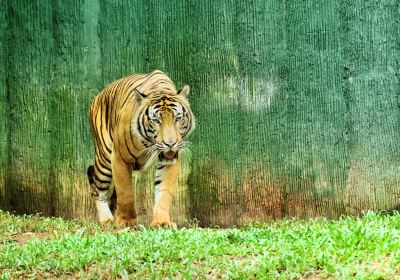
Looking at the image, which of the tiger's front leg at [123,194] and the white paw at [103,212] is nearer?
the tiger's front leg at [123,194]

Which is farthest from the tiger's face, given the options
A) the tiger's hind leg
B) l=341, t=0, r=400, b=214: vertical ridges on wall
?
l=341, t=0, r=400, b=214: vertical ridges on wall

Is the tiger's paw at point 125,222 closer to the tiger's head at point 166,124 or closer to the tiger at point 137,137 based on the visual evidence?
the tiger at point 137,137

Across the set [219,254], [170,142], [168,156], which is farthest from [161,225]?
[219,254]

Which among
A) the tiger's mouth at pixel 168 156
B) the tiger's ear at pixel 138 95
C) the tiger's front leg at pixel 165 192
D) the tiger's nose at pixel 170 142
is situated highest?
the tiger's ear at pixel 138 95

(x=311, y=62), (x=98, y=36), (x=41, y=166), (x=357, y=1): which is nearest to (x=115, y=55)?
(x=98, y=36)

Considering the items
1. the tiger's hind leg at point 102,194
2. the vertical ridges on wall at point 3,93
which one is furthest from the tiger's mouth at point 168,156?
the vertical ridges on wall at point 3,93

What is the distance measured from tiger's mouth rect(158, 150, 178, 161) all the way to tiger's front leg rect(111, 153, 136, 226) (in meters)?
0.36

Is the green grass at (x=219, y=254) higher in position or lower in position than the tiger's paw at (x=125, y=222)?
higher

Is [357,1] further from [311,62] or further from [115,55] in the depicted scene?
[115,55]

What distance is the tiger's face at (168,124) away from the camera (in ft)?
22.4

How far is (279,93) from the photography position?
753cm

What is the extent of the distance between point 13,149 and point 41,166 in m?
0.38

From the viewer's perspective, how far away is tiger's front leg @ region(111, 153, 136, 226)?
714 centimetres

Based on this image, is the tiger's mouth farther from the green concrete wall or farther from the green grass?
the green grass
